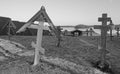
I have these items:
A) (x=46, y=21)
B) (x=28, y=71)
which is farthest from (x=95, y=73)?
(x=46, y=21)

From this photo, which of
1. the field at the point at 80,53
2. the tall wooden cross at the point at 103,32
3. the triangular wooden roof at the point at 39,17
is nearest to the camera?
the triangular wooden roof at the point at 39,17

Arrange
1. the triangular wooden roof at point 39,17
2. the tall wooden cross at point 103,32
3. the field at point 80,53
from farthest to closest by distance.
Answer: the field at point 80,53
the tall wooden cross at point 103,32
the triangular wooden roof at point 39,17

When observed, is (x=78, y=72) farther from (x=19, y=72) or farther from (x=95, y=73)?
(x=19, y=72)

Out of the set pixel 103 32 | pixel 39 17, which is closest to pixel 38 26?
pixel 39 17

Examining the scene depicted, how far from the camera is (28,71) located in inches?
190

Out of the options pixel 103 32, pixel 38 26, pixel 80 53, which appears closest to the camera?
pixel 38 26

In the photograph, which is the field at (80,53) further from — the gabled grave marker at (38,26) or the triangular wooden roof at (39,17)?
the triangular wooden roof at (39,17)

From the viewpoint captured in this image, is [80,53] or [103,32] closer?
[103,32]

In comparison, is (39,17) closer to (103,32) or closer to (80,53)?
(103,32)

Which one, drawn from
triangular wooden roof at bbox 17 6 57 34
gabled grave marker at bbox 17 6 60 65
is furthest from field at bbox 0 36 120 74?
triangular wooden roof at bbox 17 6 57 34

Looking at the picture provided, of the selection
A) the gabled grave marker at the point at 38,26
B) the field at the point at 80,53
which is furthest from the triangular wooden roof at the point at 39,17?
the field at the point at 80,53

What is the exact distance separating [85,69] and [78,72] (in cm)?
59

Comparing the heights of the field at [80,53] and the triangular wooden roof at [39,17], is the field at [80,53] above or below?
below

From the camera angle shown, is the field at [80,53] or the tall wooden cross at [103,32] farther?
the field at [80,53]
